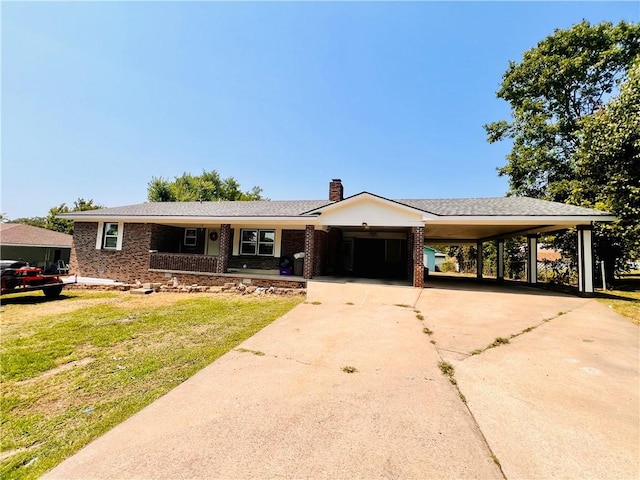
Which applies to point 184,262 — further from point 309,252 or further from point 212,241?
point 309,252

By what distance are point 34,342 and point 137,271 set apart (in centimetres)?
931

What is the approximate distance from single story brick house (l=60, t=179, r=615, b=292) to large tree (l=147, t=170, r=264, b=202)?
69.7 feet

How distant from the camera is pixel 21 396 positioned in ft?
11.6

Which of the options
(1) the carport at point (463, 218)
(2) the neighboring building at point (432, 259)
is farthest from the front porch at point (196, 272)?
(2) the neighboring building at point (432, 259)

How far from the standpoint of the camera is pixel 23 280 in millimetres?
9500

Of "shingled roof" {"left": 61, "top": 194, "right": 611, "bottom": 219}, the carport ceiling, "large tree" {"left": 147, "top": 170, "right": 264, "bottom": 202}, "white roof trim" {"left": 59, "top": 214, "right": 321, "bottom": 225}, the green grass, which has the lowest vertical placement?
the green grass

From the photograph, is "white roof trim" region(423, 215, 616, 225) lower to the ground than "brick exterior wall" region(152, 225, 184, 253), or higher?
higher

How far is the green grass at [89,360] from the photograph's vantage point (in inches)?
110

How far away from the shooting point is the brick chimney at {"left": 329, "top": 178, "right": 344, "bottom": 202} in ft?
50.5

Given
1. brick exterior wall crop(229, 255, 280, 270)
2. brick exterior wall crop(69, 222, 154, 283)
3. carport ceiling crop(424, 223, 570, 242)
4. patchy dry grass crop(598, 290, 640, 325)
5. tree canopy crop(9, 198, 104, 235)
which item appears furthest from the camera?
tree canopy crop(9, 198, 104, 235)

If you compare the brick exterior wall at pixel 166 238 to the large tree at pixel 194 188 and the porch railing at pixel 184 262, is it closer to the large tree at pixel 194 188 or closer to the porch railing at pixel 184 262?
the porch railing at pixel 184 262

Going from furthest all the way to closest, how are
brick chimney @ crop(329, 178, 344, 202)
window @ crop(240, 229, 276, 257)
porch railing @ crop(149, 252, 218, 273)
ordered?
brick chimney @ crop(329, 178, 344, 202) < window @ crop(240, 229, 276, 257) < porch railing @ crop(149, 252, 218, 273)

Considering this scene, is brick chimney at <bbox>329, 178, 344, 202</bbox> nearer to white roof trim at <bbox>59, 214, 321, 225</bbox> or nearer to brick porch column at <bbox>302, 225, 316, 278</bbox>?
white roof trim at <bbox>59, 214, 321, 225</bbox>

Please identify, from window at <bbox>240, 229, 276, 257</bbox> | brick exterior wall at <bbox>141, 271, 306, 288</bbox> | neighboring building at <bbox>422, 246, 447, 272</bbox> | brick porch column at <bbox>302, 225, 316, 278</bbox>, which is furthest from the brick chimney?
neighboring building at <bbox>422, 246, 447, 272</bbox>
